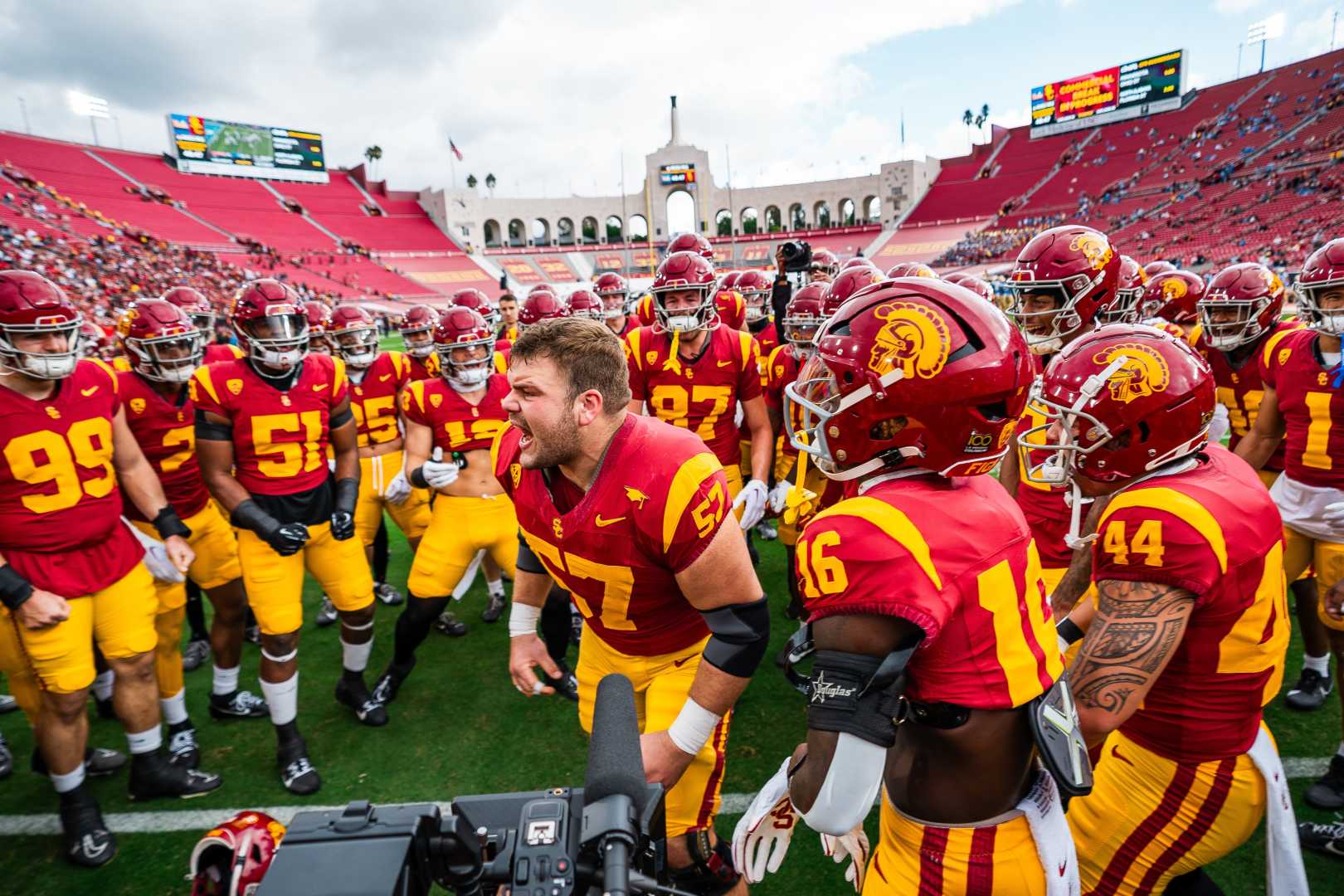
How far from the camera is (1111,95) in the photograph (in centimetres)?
4956

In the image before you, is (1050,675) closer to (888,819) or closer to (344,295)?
(888,819)

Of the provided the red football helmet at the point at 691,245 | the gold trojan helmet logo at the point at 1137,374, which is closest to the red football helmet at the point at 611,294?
the red football helmet at the point at 691,245

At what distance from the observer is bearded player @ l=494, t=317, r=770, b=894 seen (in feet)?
7.85

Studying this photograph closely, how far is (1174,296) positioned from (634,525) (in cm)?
744

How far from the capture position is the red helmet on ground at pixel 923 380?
172cm

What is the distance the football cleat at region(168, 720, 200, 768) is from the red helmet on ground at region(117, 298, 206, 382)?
2230 mm

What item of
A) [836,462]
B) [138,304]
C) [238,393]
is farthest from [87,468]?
[836,462]

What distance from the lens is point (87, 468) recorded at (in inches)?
152

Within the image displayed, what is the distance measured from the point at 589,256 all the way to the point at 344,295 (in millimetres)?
22983

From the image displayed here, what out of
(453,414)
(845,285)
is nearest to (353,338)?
(453,414)

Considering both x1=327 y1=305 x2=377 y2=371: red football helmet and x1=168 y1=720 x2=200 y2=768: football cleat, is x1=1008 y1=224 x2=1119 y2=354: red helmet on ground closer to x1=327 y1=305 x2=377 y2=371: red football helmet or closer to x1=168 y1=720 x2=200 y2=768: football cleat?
x1=327 y1=305 x2=377 y2=371: red football helmet

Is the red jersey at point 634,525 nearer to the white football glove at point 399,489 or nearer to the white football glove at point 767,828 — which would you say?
the white football glove at point 767,828

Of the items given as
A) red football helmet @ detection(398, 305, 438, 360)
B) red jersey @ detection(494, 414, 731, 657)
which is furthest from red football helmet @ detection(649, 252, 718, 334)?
red jersey @ detection(494, 414, 731, 657)

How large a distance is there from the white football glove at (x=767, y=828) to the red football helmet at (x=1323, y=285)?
166 inches
